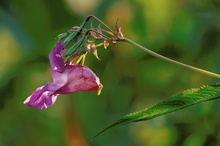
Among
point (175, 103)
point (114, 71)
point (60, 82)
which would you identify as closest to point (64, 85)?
point (60, 82)

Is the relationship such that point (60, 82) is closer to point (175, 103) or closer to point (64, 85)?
point (64, 85)

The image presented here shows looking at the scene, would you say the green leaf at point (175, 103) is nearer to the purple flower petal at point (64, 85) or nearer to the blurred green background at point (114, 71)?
the purple flower petal at point (64, 85)

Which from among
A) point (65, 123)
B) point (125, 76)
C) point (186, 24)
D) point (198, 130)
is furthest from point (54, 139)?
point (186, 24)

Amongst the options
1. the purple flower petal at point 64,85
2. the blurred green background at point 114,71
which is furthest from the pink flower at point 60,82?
the blurred green background at point 114,71

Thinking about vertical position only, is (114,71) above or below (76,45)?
below

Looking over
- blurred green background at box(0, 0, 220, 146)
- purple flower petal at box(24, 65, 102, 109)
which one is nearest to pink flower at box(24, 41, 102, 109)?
purple flower petal at box(24, 65, 102, 109)

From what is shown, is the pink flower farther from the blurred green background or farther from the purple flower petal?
the blurred green background
